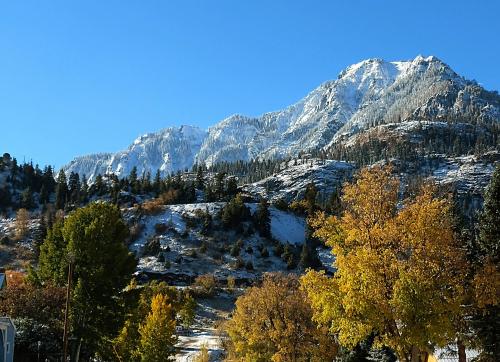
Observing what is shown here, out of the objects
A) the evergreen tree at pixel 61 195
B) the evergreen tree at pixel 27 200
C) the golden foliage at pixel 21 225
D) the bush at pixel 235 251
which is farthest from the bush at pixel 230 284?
the evergreen tree at pixel 27 200

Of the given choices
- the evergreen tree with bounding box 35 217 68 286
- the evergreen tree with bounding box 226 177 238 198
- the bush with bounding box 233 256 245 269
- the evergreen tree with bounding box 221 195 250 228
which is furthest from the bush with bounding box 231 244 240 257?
the evergreen tree with bounding box 35 217 68 286

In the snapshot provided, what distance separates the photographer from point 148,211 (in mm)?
162000

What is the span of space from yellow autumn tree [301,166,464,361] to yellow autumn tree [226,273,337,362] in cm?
1986

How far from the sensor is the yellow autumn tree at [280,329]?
138 ft

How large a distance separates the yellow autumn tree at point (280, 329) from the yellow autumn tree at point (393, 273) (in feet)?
65.2

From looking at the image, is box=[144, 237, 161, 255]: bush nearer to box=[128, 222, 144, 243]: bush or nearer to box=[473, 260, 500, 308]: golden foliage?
box=[128, 222, 144, 243]: bush

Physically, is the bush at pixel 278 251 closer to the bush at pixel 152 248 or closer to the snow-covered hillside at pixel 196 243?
the snow-covered hillside at pixel 196 243

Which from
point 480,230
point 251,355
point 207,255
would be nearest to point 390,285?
point 480,230

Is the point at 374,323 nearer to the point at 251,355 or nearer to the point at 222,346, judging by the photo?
the point at 251,355

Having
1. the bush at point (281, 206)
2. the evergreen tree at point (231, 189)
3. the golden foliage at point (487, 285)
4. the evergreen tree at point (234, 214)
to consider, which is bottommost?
the golden foliage at point (487, 285)

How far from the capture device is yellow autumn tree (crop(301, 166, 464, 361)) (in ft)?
64.2

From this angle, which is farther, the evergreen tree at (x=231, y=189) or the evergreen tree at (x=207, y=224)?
the evergreen tree at (x=231, y=189)

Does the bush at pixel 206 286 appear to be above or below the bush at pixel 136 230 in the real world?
below

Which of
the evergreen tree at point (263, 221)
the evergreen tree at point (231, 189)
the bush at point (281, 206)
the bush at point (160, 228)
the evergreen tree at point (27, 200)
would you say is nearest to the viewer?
the bush at point (160, 228)
